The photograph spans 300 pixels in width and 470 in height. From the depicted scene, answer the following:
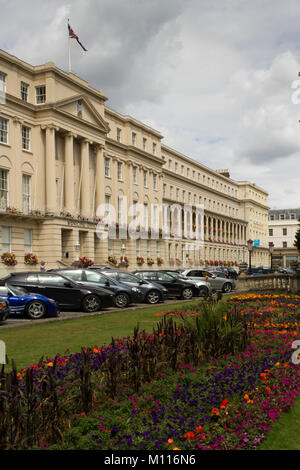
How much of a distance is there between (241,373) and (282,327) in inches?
224

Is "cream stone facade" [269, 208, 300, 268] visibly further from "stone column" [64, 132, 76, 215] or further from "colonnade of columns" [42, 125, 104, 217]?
"stone column" [64, 132, 76, 215]

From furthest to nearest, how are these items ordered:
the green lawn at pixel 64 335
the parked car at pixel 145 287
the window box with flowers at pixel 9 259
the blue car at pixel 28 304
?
the window box with flowers at pixel 9 259 < the parked car at pixel 145 287 < the blue car at pixel 28 304 < the green lawn at pixel 64 335

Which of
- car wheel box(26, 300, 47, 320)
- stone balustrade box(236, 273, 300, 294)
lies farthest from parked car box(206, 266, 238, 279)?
car wheel box(26, 300, 47, 320)

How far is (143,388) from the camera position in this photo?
663 cm

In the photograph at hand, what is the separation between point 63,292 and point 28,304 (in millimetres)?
2777

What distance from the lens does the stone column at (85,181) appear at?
1818 inches

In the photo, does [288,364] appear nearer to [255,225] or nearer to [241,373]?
[241,373]

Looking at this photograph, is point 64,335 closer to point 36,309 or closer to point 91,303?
point 36,309

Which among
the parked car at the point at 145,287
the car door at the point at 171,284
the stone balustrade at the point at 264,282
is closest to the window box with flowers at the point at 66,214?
the car door at the point at 171,284

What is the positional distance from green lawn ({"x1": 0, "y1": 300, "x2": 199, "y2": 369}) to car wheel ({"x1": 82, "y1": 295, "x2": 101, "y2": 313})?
1.85 metres

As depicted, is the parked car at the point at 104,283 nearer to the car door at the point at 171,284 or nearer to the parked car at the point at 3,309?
the car door at the point at 171,284

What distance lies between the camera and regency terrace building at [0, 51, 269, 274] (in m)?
38.6

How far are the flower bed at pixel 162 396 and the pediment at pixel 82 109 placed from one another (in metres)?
36.7

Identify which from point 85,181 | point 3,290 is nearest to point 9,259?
point 85,181
